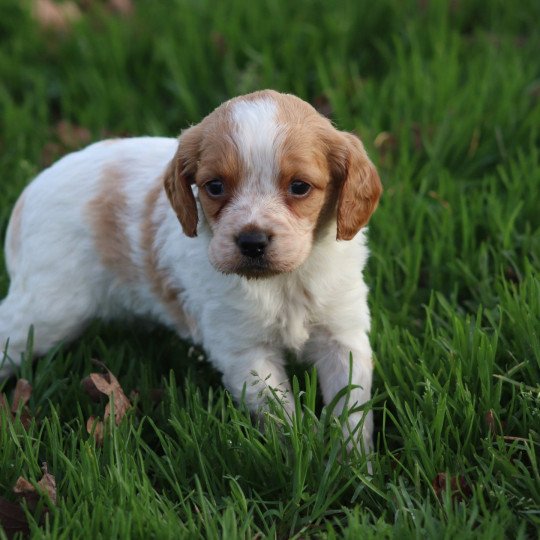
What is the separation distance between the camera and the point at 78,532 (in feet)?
9.48

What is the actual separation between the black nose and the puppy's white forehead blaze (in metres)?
0.17

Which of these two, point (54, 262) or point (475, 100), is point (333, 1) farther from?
point (54, 262)

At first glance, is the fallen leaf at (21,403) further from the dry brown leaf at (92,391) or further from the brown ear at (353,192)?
the brown ear at (353,192)

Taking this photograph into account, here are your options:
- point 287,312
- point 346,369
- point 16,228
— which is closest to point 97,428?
point 287,312

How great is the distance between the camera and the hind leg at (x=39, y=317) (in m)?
3.97

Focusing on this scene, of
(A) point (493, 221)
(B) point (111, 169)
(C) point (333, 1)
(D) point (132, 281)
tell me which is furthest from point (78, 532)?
(C) point (333, 1)

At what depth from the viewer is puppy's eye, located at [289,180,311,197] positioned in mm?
3217

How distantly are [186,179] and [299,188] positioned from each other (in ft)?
1.53

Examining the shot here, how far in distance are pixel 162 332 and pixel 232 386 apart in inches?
33.2

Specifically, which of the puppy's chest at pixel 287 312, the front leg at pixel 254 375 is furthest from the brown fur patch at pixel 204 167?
the front leg at pixel 254 375

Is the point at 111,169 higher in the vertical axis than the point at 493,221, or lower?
higher

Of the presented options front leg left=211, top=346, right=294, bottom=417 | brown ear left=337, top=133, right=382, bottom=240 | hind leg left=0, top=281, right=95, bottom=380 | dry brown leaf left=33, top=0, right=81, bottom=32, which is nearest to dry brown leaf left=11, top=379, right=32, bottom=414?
hind leg left=0, top=281, right=95, bottom=380

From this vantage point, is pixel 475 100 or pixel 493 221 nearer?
pixel 493 221

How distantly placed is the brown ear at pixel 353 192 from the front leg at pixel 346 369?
1.56ft
